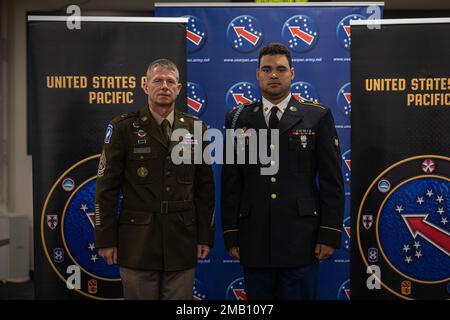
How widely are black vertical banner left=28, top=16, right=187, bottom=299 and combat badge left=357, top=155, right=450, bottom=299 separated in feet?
4.38

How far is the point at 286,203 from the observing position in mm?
2500

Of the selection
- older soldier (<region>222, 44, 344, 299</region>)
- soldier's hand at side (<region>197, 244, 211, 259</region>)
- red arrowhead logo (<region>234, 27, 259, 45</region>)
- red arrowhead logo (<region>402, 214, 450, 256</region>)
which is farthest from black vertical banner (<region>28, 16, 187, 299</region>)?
red arrowhead logo (<region>402, 214, 450, 256</region>)

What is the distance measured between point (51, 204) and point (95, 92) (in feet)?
2.31

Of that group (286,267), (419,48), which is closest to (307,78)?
(419,48)

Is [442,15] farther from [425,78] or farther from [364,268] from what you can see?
[364,268]

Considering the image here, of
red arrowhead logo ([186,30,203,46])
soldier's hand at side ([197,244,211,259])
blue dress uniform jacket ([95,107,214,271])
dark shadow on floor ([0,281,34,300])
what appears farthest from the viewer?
dark shadow on floor ([0,281,34,300])

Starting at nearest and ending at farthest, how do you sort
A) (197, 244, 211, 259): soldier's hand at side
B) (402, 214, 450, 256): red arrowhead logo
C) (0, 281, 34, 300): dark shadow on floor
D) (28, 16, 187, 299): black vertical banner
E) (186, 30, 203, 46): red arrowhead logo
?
1. (197, 244, 211, 259): soldier's hand at side
2. (28, 16, 187, 299): black vertical banner
3. (402, 214, 450, 256): red arrowhead logo
4. (186, 30, 203, 46): red arrowhead logo
5. (0, 281, 34, 300): dark shadow on floor

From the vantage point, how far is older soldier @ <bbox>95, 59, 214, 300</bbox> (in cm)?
241

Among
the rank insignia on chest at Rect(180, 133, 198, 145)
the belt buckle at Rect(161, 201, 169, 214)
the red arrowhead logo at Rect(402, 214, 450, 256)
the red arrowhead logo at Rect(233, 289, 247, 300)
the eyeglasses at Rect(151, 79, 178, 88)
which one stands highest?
the eyeglasses at Rect(151, 79, 178, 88)

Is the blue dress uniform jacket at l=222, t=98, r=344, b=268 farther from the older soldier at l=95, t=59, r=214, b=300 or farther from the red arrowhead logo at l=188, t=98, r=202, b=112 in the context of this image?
the red arrowhead logo at l=188, t=98, r=202, b=112

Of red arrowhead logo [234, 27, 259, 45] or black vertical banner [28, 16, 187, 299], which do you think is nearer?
black vertical banner [28, 16, 187, 299]

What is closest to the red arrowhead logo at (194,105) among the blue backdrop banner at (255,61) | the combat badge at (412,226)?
the blue backdrop banner at (255,61)

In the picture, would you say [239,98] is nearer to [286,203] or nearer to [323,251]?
[286,203]

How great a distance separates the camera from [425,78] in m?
3.23
